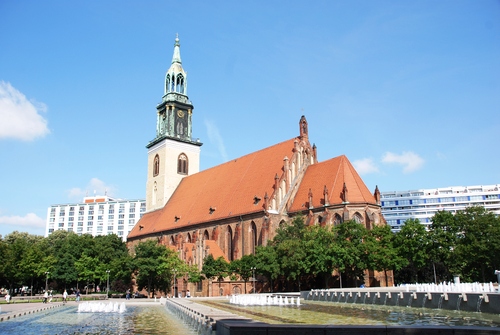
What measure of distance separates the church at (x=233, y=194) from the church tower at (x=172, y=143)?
165mm

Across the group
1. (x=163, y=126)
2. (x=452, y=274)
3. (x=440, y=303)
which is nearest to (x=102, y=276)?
(x=163, y=126)

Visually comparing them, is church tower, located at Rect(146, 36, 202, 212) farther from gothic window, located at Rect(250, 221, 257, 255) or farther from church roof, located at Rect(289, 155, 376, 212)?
church roof, located at Rect(289, 155, 376, 212)

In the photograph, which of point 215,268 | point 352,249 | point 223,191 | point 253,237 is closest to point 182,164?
point 223,191

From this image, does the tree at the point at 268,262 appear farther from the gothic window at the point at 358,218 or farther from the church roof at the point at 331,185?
the gothic window at the point at 358,218

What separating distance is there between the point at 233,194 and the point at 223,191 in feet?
9.86

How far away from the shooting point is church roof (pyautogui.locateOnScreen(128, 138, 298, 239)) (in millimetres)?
54562

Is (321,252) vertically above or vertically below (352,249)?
below

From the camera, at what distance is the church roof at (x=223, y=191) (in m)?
54.6

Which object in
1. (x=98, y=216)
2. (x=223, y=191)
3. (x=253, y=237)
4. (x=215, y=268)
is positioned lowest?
(x=215, y=268)

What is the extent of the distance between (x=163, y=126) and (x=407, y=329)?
68269 millimetres

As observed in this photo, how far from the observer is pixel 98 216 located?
157m

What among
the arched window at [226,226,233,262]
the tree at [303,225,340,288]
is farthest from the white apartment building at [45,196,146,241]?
the tree at [303,225,340,288]

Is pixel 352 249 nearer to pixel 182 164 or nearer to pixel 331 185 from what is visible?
pixel 331 185

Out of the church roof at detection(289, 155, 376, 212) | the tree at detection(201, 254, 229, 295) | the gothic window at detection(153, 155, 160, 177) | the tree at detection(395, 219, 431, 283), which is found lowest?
the tree at detection(201, 254, 229, 295)
